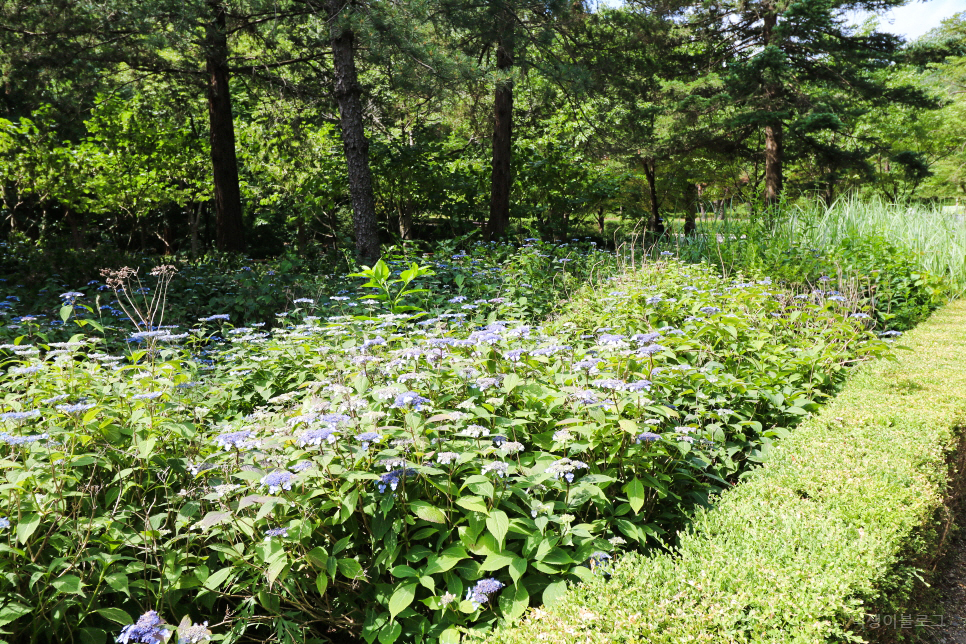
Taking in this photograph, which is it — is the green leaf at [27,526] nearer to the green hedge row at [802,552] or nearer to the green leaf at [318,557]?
the green leaf at [318,557]

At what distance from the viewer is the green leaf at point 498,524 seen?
179 cm

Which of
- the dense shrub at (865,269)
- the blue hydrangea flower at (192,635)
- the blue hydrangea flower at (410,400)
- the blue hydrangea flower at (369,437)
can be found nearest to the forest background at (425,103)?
the dense shrub at (865,269)

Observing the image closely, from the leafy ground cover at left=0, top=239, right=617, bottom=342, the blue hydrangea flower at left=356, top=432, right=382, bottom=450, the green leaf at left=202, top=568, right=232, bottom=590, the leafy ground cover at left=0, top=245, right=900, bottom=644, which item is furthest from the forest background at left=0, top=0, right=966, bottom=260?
the green leaf at left=202, top=568, right=232, bottom=590

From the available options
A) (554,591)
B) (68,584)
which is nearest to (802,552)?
(554,591)

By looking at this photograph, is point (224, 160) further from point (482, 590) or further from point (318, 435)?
point (482, 590)

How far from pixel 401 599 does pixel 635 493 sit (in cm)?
92

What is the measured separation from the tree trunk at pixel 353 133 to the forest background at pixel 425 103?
0.08ft

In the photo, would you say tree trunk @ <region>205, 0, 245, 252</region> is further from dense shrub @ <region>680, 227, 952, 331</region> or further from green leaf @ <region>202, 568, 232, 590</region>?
green leaf @ <region>202, 568, 232, 590</region>

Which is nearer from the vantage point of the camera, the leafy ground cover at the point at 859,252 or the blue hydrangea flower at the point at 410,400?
the blue hydrangea flower at the point at 410,400

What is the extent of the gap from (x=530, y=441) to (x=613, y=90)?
9.13m

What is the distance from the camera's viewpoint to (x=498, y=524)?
182 cm

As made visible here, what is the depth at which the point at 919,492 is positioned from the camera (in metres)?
2.21

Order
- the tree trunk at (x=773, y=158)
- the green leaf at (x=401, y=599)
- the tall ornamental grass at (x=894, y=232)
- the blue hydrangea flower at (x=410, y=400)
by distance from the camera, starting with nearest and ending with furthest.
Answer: the green leaf at (x=401, y=599) → the blue hydrangea flower at (x=410, y=400) → the tall ornamental grass at (x=894, y=232) → the tree trunk at (x=773, y=158)

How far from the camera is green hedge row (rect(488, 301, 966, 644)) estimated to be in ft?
5.03
